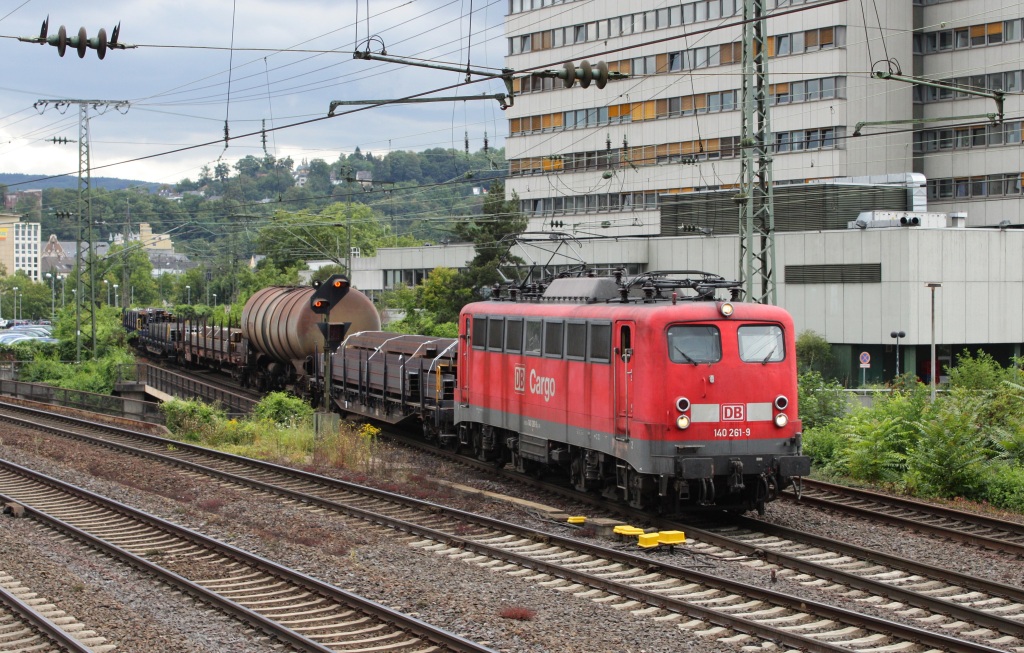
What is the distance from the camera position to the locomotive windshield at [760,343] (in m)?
16.0

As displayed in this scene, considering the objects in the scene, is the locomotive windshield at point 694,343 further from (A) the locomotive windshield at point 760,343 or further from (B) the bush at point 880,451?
A: (B) the bush at point 880,451

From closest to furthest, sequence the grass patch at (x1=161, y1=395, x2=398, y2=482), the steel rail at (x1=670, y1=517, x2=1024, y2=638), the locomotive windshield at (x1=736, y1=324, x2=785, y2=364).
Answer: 1. the steel rail at (x1=670, y1=517, x2=1024, y2=638)
2. the locomotive windshield at (x1=736, y1=324, x2=785, y2=364)
3. the grass patch at (x1=161, y1=395, x2=398, y2=482)

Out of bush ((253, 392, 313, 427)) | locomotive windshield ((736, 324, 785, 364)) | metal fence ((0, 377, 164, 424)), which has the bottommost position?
metal fence ((0, 377, 164, 424))

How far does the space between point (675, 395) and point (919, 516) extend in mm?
4244

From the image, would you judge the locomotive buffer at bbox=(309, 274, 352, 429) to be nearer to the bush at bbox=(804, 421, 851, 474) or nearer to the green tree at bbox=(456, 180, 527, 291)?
the bush at bbox=(804, 421, 851, 474)

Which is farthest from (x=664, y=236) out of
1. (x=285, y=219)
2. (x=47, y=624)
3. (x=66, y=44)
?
(x=285, y=219)

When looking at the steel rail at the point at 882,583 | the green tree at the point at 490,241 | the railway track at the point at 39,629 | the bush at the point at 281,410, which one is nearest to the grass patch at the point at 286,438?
the bush at the point at 281,410

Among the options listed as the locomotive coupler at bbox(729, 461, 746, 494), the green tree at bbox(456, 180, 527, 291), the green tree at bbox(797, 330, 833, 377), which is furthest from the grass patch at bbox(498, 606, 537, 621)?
the green tree at bbox(456, 180, 527, 291)

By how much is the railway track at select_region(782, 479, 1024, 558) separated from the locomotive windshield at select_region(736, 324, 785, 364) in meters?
2.34

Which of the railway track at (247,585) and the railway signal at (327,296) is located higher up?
the railway signal at (327,296)

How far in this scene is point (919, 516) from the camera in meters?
16.7

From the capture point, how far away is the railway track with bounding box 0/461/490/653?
34.7 ft

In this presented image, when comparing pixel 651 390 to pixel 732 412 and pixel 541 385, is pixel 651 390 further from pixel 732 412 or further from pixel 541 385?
pixel 541 385

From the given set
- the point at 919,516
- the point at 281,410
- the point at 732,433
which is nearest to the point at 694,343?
the point at 732,433
